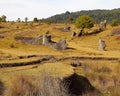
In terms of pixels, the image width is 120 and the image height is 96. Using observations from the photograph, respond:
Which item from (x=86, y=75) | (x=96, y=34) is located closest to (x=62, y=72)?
(x=86, y=75)

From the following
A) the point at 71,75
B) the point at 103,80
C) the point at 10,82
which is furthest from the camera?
the point at 103,80

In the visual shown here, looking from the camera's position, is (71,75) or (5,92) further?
(71,75)

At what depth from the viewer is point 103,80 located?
2245 centimetres

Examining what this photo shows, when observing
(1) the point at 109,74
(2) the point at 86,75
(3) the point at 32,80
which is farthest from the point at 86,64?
(3) the point at 32,80

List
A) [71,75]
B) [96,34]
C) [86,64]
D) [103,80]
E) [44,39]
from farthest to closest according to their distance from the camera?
[96,34] < [44,39] < [86,64] < [103,80] < [71,75]

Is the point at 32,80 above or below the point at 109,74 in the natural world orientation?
above

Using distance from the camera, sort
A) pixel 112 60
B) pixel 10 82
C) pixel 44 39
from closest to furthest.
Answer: pixel 10 82
pixel 112 60
pixel 44 39

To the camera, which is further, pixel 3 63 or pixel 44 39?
pixel 44 39

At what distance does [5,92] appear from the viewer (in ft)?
47.5

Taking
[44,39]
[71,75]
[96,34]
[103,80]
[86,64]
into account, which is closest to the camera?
[71,75]

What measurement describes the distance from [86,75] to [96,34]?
55.5 m

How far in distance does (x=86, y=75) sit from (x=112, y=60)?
10.3 metres

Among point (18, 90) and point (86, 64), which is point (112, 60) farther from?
point (18, 90)

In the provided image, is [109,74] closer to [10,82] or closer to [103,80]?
[103,80]
